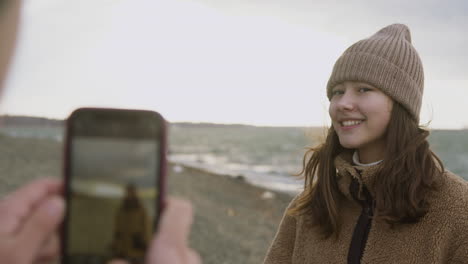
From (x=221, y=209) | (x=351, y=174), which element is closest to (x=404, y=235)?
(x=351, y=174)

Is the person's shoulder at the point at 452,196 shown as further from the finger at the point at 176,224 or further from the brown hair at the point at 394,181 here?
the finger at the point at 176,224

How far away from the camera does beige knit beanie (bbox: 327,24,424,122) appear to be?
248 cm

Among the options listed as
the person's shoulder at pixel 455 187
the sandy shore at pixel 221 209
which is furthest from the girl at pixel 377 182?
the sandy shore at pixel 221 209

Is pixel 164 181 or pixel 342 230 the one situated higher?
pixel 164 181

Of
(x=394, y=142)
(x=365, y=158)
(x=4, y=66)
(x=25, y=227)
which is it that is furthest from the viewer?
(x=365, y=158)

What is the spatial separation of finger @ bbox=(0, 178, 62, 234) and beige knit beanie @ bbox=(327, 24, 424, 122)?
214 cm

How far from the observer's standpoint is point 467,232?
1979mm

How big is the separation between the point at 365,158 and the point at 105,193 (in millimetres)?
2042

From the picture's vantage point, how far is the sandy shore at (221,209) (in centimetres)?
772

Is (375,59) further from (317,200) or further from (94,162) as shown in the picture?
(94,162)

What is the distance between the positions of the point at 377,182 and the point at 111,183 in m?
1.78

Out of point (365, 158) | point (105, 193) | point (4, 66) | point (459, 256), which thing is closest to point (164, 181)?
point (105, 193)

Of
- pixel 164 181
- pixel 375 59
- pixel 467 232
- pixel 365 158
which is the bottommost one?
pixel 467 232

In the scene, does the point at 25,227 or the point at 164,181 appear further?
the point at 164,181
